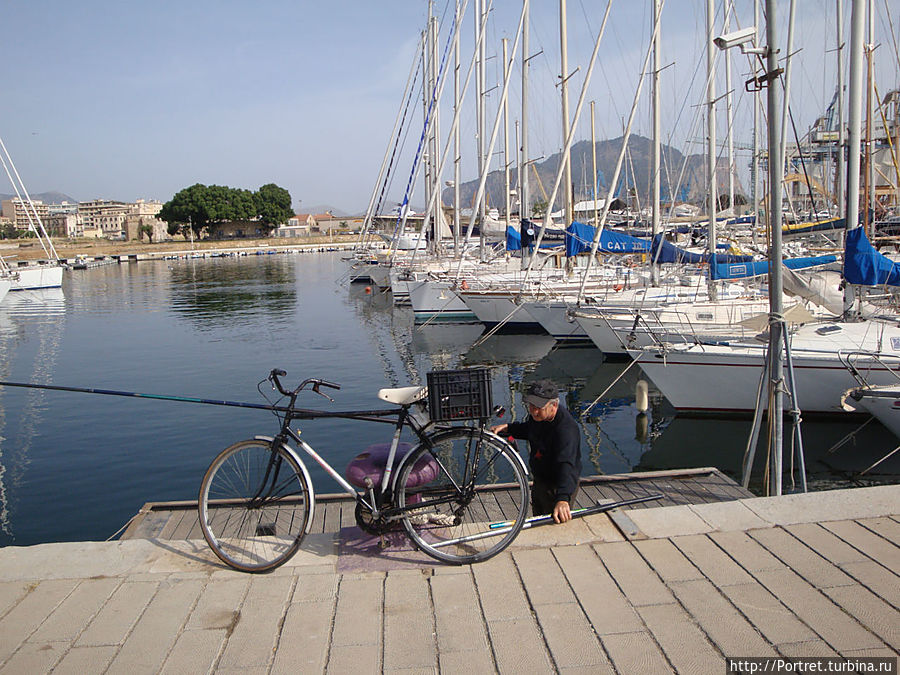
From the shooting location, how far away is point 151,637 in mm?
3432

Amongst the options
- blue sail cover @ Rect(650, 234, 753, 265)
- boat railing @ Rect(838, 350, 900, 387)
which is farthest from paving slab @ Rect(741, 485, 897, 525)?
blue sail cover @ Rect(650, 234, 753, 265)

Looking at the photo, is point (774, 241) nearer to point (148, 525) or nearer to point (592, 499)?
point (592, 499)

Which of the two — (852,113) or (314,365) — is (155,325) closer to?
(314,365)

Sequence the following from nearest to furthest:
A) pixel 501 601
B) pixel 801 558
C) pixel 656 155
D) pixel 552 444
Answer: pixel 501 601, pixel 801 558, pixel 552 444, pixel 656 155

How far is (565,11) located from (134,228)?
129 metres

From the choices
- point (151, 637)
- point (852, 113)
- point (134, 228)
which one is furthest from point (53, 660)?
point (134, 228)

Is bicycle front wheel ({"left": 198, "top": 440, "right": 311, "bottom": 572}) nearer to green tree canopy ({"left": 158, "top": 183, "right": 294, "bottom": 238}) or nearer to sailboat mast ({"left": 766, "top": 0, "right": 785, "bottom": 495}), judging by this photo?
sailboat mast ({"left": 766, "top": 0, "right": 785, "bottom": 495})

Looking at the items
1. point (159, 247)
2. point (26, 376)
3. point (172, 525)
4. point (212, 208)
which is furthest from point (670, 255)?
point (212, 208)

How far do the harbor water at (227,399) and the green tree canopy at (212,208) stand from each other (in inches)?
3249

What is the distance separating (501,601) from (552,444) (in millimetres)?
1330

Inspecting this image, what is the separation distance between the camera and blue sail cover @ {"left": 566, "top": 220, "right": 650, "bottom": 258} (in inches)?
818

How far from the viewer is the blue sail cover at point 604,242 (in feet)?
68.1

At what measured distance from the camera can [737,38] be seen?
580cm

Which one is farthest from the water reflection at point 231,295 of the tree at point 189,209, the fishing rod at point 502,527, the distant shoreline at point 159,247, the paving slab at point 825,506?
the tree at point 189,209
